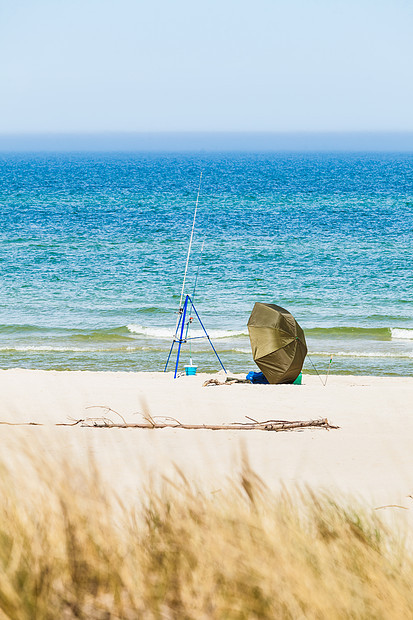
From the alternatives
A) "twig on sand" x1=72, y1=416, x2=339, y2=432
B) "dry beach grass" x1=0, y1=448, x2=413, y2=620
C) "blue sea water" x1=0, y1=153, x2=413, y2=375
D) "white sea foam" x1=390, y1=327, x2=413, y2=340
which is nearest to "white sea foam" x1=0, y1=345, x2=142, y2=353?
"blue sea water" x1=0, y1=153, x2=413, y2=375

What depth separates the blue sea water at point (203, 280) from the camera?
19109 mm

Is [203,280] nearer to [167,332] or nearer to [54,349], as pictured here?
[167,332]

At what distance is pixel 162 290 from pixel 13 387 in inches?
544

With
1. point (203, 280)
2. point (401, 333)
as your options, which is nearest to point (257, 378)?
point (401, 333)

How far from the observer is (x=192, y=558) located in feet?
9.95

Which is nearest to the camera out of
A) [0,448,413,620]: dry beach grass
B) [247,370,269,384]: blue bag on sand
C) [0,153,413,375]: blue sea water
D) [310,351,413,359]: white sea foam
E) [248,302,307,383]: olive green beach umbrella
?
[0,448,413,620]: dry beach grass

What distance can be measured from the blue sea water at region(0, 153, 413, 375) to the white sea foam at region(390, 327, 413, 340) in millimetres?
63

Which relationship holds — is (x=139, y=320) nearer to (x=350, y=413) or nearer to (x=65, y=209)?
(x=350, y=413)

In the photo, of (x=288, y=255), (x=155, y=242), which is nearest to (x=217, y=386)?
(x=288, y=255)

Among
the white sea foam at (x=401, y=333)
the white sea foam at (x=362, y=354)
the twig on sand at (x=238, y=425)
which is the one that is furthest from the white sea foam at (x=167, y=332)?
the twig on sand at (x=238, y=425)

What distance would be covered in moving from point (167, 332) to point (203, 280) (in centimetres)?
785

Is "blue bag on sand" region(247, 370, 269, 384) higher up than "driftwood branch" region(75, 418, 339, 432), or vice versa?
"driftwood branch" region(75, 418, 339, 432)

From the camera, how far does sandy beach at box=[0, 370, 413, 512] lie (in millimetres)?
8125

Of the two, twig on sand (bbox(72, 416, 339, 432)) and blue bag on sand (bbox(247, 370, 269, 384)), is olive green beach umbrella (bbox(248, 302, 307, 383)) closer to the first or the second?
blue bag on sand (bbox(247, 370, 269, 384))
